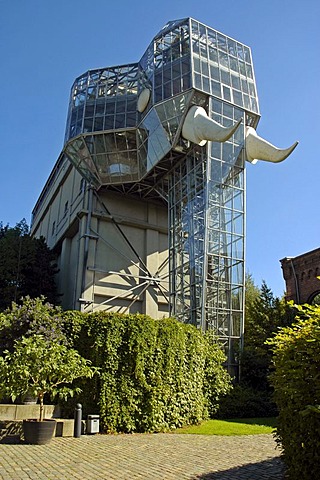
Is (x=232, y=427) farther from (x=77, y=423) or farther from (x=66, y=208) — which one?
(x=66, y=208)

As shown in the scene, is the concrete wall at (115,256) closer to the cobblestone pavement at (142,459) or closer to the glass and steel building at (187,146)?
the glass and steel building at (187,146)

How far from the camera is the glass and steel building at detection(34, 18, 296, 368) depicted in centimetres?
2306

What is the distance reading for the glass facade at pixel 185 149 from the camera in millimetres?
23188

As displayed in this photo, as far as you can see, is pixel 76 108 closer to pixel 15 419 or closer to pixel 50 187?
pixel 50 187

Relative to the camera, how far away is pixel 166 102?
25109mm

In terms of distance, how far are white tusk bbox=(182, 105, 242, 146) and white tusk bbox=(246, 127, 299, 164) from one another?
259 cm

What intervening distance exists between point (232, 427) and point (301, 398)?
893 cm

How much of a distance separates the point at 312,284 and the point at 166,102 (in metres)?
13.8

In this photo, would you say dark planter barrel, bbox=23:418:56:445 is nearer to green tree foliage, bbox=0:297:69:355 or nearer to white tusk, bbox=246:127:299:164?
green tree foliage, bbox=0:297:69:355

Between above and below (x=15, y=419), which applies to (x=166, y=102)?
above

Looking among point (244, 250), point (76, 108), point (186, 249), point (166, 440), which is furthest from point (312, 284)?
point (76, 108)

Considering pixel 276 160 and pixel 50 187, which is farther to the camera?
pixel 50 187

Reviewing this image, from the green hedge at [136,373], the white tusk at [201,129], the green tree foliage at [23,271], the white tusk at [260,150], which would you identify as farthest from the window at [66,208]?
the green hedge at [136,373]

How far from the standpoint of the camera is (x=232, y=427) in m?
14.0
